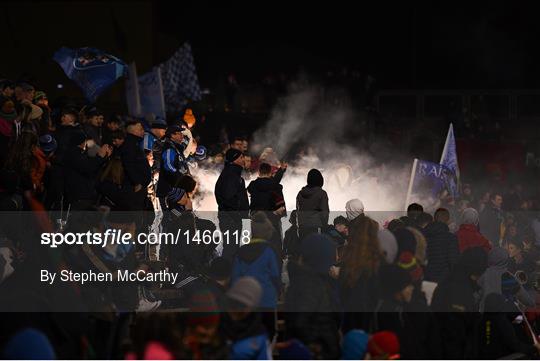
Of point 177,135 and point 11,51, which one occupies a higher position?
point 11,51

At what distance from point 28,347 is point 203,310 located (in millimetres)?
1360

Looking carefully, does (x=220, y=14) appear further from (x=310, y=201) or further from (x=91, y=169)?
(x=91, y=169)

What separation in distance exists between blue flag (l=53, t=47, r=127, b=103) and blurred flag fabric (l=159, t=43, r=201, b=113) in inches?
280

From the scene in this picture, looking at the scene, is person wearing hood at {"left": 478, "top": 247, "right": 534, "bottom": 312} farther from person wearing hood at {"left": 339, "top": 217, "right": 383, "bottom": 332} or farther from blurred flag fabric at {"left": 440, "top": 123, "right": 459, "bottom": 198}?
blurred flag fabric at {"left": 440, "top": 123, "right": 459, "bottom": 198}

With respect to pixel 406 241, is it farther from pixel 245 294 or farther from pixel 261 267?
pixel 245 294

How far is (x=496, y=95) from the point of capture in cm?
3048

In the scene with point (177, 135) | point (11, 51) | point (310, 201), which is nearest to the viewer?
point (177, 135)

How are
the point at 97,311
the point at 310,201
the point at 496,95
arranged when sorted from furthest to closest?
the point at 496,95, the point at 310,201, the point at 97,311

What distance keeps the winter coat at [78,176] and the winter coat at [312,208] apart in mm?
2991

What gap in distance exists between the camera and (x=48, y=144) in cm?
1241

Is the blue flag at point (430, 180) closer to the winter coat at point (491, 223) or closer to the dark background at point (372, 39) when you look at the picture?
the winter coat at point (491, 223)

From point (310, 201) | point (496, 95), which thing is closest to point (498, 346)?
point (310, 201)

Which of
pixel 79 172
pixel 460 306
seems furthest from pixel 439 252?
pixel 79 172

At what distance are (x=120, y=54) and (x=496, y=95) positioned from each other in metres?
10.7
